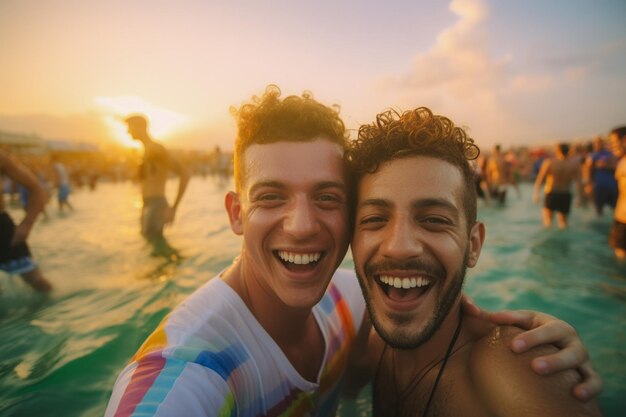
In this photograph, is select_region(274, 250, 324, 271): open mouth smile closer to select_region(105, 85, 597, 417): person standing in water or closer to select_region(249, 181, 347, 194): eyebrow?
select_region(105, 85, 597, 417): person standing in water

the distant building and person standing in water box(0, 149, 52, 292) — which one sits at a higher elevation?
the distant building

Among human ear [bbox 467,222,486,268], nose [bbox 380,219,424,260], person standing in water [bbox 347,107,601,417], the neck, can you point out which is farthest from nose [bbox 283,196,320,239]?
human ear [bbox 467,222,486,268]

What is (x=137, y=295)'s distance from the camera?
5.47 meters

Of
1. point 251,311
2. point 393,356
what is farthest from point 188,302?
point 393,356

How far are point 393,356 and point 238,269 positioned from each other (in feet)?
4.14

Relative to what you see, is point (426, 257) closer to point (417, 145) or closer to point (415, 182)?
point (415, 182)

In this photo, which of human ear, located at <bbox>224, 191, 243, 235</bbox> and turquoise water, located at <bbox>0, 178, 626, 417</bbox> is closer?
human ear, located at <bbox>224, 191, 243, 235</bbox>

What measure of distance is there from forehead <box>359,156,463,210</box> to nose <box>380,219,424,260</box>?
0.13m

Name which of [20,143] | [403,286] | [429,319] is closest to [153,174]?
[403,286]

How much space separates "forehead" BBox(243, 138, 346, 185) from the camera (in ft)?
6.20

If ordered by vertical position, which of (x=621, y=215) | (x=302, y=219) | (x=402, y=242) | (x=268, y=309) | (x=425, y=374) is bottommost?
(x=425, y=374)

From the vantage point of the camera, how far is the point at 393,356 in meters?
2.32

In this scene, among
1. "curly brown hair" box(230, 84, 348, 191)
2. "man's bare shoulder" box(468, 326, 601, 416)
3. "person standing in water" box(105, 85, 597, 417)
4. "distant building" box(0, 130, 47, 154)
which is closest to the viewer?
"man's bare shoulder" box(468, 326, 601, 416)

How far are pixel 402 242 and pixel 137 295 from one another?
523 cm
